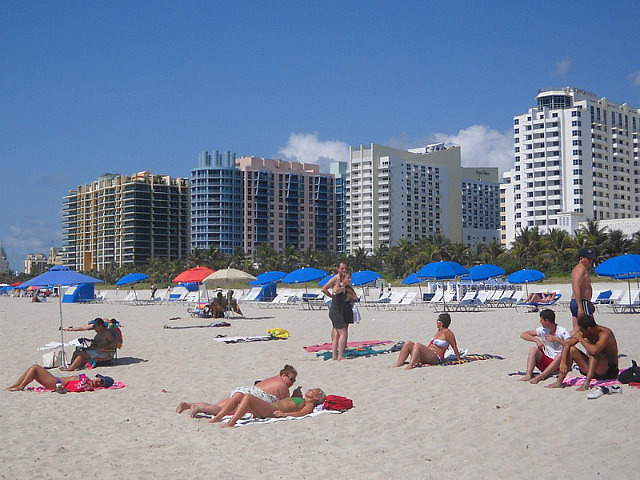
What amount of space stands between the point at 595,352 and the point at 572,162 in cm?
8923

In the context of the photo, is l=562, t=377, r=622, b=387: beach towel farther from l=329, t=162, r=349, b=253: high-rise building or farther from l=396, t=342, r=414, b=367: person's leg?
l=329, t=162, r=349, b=253: high-rise building

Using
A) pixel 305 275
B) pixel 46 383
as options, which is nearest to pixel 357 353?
pixel 46 383

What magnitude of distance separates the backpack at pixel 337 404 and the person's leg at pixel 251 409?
2.05 ft

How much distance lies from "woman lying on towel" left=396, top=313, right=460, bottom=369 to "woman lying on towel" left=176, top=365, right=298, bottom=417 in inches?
110

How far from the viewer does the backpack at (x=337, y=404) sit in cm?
753

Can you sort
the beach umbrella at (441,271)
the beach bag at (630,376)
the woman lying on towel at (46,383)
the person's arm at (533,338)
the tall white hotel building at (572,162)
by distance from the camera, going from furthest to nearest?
1. the tall white hotel building at (572,162)
2. the beach umbrella at (441,271)
3. the woman lying on towel at (46,383)
4. the person's arm at (533,338)
5. the beach bag at (630,376)

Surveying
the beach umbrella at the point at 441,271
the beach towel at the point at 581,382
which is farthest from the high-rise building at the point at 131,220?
the beach towel at the point at 581,382

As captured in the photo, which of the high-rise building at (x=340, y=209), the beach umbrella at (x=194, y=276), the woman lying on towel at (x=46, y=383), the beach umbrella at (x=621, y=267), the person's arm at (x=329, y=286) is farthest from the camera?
the high-rise building at (x=340, y=209)

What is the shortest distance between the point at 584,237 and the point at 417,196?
189ft

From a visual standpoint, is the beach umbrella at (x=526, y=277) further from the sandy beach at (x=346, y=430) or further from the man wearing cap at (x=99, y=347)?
the man wearing cap at (x=99, y=347)

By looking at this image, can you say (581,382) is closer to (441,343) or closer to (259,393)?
(441,343)

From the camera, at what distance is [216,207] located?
386ft

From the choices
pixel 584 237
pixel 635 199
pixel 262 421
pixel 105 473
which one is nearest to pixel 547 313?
pixel 262 421

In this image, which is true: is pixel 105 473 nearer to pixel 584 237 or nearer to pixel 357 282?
pixel 357 282
